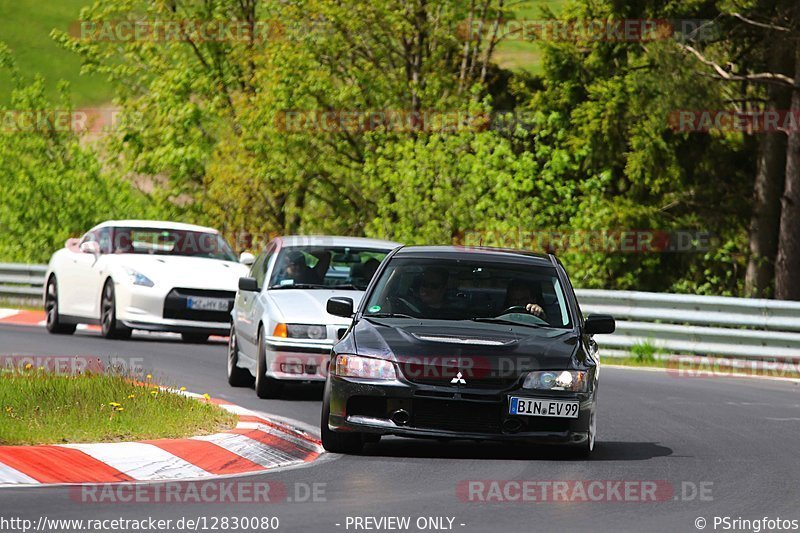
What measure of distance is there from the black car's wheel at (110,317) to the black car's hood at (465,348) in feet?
34.6

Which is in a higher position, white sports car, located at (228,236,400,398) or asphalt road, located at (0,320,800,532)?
white sports car, located at (228,236,400,398)

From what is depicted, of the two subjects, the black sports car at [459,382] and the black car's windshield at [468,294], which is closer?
the black sports car at [459,382]

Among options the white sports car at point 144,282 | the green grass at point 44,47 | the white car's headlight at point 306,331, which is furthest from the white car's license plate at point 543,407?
the green grass at point 44,47

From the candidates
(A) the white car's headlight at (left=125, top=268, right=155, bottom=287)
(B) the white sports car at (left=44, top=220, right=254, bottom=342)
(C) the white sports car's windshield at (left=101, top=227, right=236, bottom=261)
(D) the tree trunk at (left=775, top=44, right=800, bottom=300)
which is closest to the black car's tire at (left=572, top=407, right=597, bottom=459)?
(B) the white sports car at (left=44, top=220, right=254, bottom=342)

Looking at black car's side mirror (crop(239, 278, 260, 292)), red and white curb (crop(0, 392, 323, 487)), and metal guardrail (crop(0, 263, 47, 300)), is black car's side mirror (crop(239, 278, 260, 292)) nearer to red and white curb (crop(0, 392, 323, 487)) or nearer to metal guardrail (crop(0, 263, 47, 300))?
red and white curb (crop(0, 392, 323, 487))

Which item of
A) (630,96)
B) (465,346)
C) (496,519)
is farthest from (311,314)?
(630,96)

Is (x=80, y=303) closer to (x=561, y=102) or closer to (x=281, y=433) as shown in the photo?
(x=281, y=433)

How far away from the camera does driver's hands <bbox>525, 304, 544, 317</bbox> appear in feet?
37.8

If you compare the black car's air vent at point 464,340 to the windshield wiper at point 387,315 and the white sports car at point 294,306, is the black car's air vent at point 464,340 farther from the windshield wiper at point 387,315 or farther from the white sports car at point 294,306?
the white sports car at point 294,306

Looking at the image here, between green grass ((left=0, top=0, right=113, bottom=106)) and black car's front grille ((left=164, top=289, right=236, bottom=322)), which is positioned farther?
green grass ((left=0, top=0, right=113, bottom=106))

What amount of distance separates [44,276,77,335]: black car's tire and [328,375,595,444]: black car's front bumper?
1271cm

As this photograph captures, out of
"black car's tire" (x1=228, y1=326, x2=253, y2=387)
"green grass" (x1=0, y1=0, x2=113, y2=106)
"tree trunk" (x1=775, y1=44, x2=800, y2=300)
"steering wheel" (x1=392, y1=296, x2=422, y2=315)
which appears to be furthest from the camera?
"green grass" (x1=0, y1=0, x2=113, y2=106)

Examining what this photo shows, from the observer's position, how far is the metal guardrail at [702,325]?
20.8 meters

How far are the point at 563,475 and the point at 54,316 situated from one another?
13.7m
